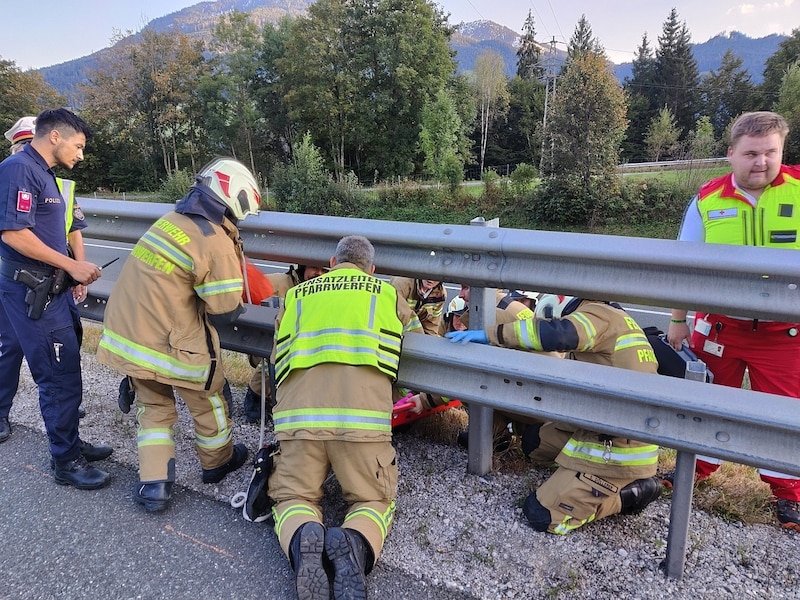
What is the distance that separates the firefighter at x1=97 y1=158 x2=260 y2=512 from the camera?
2.60 meters

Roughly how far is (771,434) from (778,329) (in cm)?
113

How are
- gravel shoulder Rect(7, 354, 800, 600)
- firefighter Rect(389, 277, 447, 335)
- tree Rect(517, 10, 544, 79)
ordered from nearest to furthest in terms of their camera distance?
1. gravel shoulder Rect(7, 354, 800, 600)
2. firefighter Rect(389, 277, 447, 335)
3. tree Rect(517, 10, 544, 79)

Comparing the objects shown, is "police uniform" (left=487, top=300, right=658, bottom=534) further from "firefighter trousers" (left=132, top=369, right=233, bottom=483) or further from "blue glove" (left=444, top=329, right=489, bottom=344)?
"firefighter trousers" (left=132, top=369, right=233, bottom=483)

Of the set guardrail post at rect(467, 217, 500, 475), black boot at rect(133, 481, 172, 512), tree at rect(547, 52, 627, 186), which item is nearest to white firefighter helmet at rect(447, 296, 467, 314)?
guardrail post at rect(467, 217, 500, 475)

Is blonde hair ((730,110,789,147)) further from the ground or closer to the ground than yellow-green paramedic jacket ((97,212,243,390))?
further from the ground

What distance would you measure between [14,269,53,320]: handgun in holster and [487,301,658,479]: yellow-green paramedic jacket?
2.18 meters

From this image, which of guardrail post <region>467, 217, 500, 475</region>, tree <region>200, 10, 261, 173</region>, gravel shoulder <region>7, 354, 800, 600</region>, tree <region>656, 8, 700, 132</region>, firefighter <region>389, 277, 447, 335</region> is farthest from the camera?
tree <region>656, 8, 700, 132</region>

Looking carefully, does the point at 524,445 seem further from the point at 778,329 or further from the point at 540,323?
the point at 778,329

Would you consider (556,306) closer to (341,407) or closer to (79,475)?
(341,407)

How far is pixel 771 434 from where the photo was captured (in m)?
1.73

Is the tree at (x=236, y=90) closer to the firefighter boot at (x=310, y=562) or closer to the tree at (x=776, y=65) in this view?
the tree at (x=776, y=65)

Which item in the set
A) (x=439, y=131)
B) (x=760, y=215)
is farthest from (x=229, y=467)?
(x=439, y=131)

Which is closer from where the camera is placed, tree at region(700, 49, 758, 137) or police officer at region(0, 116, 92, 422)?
police officer at region(0, 116, 92, 422)

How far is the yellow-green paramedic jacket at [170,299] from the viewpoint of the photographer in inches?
102
